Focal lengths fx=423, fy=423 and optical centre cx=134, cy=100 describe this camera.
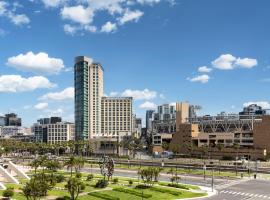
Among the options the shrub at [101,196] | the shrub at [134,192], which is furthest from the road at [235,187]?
the shrub at [101,196]

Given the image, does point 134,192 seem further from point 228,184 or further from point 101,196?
point 228,184

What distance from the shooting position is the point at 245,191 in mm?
107938

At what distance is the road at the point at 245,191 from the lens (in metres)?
98.2

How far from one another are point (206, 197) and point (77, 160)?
51416 mm

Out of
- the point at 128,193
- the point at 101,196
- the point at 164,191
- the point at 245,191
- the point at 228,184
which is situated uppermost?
the point at 164,191

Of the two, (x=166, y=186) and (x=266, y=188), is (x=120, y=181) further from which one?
(x=266, y=188)

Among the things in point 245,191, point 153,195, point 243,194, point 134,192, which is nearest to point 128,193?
point 134,192

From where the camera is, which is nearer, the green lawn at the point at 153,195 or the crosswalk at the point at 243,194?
the green lawn at the point at 153,195

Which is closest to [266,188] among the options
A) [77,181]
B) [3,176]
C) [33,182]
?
[77,181]

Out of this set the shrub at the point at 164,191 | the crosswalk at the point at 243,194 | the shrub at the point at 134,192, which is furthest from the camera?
the shrub at the point at 164,191

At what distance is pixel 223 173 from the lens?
149250 mm

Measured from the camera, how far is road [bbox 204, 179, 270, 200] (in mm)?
98188

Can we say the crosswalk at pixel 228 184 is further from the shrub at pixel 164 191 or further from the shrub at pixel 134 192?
the shrub at pixel 134 192

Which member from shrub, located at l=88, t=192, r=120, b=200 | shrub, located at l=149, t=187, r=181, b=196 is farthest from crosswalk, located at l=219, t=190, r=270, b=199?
shrub, located at l=88, t=192, r=120, b=200
